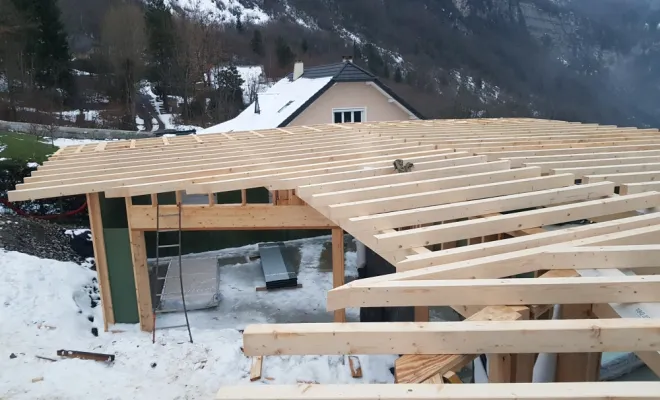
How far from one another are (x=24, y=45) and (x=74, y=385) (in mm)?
27434

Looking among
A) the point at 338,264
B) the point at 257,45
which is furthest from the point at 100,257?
the point at 257,45

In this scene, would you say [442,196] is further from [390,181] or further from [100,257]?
[100,257]

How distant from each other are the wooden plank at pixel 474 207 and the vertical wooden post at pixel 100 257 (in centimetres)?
480

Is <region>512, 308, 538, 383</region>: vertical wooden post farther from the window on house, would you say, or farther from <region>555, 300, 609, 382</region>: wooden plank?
the window on house

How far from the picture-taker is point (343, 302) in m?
2.39

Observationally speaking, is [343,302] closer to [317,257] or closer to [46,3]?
[317,257]

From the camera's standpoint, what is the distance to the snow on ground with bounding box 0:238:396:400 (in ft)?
19.8

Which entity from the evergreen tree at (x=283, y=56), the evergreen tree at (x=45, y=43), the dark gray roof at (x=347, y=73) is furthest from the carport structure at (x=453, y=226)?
the evergreen tree at (x=283, y=56)

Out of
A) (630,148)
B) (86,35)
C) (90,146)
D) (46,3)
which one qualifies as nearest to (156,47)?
(46,3)

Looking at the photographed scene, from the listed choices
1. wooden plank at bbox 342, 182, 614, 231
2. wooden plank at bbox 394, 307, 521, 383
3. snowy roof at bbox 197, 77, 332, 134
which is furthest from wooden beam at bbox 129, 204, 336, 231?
snowy roof at bbox 197, 77, 332, 134

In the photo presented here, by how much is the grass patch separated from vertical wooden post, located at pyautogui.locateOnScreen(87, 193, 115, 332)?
25.0 feet

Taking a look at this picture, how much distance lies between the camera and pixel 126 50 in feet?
104

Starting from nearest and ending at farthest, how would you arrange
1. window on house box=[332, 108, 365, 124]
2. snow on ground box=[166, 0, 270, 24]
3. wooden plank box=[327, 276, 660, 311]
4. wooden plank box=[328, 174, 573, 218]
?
wooden plank box=[327, 276, 660, 311] → wooden plank box=[328, 174, 573, 218] → window on house box=[332, 108, 365, 124] → snow on ground box=[166, 0, 270, 24]

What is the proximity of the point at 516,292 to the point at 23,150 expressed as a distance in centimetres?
1579
